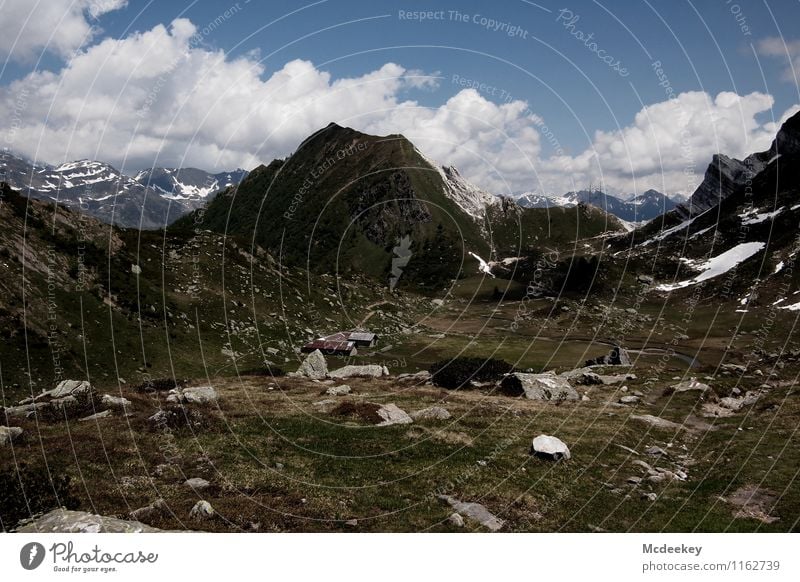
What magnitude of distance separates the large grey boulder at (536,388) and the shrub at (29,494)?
36244mm

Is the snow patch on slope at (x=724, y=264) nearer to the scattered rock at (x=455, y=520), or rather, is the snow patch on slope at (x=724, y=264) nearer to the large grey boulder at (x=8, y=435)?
the scattered rock at (x=455, y=520)

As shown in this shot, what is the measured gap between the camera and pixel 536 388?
45.9 meters

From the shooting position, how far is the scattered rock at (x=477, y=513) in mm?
18683

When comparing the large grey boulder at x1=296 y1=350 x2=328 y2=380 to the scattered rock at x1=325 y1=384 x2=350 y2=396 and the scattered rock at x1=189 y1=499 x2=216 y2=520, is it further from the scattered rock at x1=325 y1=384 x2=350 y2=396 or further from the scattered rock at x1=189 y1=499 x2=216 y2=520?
the scattered rock at x1=189 y1=499 x2=216 y2=520

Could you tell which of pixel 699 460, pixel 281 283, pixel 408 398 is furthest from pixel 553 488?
pixel 281 283

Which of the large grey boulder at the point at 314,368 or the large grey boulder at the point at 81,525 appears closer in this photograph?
the large grey boulder at the point at 81,525

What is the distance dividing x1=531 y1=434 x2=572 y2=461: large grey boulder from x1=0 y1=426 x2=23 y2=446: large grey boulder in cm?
2589

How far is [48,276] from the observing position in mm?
56188

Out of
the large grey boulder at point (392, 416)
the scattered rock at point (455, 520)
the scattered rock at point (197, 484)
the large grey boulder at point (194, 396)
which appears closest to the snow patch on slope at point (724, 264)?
the large grey boulder at point (392, 416)

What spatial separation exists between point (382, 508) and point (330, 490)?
265 cm

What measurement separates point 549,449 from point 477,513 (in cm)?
843

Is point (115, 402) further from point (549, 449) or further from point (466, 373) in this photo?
point (466, 373)

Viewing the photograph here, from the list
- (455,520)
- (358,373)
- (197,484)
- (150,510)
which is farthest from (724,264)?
(150,510)

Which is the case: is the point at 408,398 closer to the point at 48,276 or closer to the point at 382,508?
the point at 382,508
